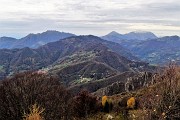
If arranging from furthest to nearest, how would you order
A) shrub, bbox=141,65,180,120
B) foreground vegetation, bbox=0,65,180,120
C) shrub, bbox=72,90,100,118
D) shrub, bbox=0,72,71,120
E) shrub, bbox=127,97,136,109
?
shrub, bbox=72,90,100,118 < shrub, bbox=127,97,136,109 < shrub, bbox=0,72,71,120 < foreground vegetation, bbox=0,65,180,120 < shrub, bbox=141,65,180,120

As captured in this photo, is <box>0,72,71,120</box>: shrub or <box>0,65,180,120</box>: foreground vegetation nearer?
<box>0,65,180,120</box>: foreground vegetation

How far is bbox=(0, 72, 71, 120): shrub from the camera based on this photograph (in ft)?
219

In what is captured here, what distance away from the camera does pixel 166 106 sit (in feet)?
138

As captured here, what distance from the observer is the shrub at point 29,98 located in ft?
219

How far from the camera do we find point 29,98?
67.8m

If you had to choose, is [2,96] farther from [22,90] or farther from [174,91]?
[174,91]

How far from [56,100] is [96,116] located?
11.5 metres

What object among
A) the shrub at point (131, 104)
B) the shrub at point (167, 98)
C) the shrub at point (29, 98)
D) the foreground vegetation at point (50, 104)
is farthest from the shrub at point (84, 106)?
the shrub at point (167, 98)

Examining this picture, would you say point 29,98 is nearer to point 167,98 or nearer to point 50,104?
point 50,104

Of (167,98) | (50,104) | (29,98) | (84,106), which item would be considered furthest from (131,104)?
(167,98)

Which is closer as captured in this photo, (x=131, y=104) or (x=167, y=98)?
(x=167, y=98)

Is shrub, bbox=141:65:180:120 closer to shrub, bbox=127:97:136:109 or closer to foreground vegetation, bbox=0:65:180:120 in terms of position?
foreground vegetation, bbox=0:65:180:120

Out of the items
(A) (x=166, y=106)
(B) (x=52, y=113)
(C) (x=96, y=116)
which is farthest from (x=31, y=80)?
(A) (x=166, y=106)

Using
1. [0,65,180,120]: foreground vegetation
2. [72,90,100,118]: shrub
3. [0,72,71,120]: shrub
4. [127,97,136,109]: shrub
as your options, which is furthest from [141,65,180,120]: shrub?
[0,72,71,120]: shrub
